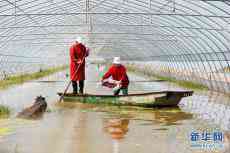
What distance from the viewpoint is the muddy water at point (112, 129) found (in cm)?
680

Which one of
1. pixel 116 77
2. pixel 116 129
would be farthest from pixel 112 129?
pixel 116 77

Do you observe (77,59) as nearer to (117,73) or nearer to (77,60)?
(77,60)

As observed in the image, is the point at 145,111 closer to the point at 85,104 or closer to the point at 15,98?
the point at 85,104

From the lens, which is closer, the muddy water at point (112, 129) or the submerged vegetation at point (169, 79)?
the muddy water at point (112, 129)

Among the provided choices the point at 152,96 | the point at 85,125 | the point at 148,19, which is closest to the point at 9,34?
the point at 148,19

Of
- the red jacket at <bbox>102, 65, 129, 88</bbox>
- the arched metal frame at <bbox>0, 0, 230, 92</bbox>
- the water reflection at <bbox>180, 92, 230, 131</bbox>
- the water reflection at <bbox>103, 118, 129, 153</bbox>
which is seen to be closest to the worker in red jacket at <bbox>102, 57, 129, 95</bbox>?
the red jacket at <bbox>102, 65, 129, 88</bbox>

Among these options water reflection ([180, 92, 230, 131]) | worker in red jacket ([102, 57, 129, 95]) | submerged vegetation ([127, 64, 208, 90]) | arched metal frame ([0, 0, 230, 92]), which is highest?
arched metal frame ([0, 0, 230, 92])

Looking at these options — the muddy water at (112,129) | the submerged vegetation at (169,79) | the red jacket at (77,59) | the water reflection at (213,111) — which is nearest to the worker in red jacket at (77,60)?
the red jacket at (77,59)

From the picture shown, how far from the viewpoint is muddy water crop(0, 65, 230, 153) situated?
680cm

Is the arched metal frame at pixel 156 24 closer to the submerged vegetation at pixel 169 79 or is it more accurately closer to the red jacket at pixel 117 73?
the submerged vegetation at pixel 169 79

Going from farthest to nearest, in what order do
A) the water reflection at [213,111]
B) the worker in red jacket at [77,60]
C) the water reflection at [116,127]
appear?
the worker in red jacket at [77,60]
the water reflection at [213,111]
the water reflection at [116,127]

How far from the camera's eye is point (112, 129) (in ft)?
28.6

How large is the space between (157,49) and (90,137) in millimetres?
25060

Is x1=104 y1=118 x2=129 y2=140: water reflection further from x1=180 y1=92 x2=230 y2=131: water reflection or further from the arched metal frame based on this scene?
the arched metal frame
